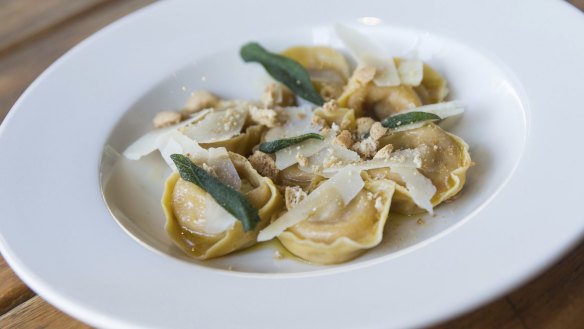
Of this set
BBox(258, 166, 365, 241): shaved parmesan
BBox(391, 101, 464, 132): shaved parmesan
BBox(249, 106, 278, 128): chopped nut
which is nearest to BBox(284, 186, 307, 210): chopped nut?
BBox(258, 166, 365, 241): shaved parmesan

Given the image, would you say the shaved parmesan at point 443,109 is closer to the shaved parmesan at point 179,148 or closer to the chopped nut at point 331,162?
the chopped nut at point 331,162

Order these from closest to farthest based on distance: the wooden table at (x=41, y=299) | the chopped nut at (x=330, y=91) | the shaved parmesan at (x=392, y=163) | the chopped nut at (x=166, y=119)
Answer: 1. the wooden table at (x=41, y=299)
2. the shaved parmesan at (x=392, y=163)
3. the chopped nut at (x=166, y=119)
4. the chopped nut at (x=330, y=91)

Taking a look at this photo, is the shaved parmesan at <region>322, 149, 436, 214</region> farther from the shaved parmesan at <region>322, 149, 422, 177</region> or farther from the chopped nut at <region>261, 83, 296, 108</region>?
the chopped nut at <region>261, 83, 296, 108</region>

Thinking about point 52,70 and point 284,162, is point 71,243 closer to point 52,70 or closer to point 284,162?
point 284,162

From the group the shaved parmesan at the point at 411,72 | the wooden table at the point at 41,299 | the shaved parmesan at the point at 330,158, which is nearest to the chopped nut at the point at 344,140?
the shaved parmesan at the point at 330,158

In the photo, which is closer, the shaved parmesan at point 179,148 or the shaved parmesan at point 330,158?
the shaved parmesan at point 330,158

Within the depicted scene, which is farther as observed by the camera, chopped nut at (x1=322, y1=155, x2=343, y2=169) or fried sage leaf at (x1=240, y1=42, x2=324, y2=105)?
fried sage leaf at (x1=240, y1=42, x2=324, y2=105)

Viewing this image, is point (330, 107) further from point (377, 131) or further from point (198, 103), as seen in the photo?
point (198, 103)
